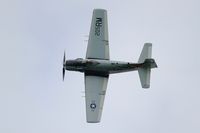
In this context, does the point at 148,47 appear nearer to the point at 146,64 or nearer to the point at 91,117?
the point at 146,64

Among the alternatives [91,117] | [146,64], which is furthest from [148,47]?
Result: [91,117]

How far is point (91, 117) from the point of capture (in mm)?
103438

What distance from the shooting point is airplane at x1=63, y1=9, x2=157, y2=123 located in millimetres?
104875

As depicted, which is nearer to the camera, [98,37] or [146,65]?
[146,65]

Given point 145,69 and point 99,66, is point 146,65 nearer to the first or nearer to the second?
point 145,69

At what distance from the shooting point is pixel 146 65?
105m

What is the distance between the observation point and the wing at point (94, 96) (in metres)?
104

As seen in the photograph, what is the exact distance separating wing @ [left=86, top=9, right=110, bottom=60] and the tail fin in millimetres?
3271

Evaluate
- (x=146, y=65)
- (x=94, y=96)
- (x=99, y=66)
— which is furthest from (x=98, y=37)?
(x=94, y=96)

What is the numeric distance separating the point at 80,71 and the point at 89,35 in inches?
134

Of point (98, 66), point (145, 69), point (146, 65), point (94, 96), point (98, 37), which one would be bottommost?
point (94, 96)

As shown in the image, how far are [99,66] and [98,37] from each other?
302cm

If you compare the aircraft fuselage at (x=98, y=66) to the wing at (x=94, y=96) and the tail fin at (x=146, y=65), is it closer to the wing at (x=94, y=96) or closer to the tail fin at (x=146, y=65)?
the tail fin at (x=146, y=65)

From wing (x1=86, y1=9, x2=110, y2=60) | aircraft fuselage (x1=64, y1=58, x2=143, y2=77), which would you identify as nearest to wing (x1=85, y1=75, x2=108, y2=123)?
aircraft fuselage (x1=64, y1=58, x2=143, y2=77)
